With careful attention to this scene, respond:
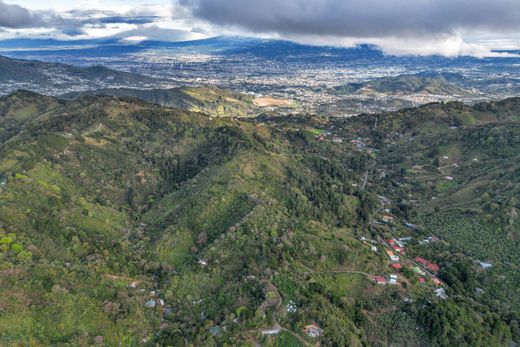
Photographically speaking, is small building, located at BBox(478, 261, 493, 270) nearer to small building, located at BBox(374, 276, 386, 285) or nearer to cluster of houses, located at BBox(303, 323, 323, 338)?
small building, located at BBox(374, 276, 386, 285)

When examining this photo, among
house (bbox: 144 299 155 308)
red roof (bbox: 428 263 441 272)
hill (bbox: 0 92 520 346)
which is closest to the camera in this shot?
hill (bbox: 0 92 520 346)

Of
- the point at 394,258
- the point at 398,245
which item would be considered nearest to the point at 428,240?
the point at 398,245

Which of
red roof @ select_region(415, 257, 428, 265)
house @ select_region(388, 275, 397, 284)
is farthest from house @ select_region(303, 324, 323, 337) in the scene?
red roof @ select_region(415, 257, 428, 265)

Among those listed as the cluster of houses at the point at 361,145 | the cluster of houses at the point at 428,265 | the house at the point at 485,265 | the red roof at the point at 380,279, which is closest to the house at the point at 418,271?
the cluster of houses at the point at 428,265

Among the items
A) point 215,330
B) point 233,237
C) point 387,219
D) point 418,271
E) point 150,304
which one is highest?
point 233,237

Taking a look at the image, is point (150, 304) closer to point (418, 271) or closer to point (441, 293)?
point (441, 293)

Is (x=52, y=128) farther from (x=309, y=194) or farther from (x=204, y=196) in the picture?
(x=309, y=194)

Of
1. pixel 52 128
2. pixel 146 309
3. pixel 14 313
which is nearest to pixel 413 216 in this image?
pixel 146 309

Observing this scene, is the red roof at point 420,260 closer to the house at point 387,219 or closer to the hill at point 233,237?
the hill at point 233,237
